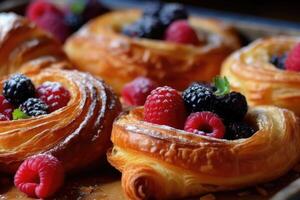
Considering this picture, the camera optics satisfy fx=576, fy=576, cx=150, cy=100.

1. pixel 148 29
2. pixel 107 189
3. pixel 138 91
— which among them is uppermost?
pixel 148 29

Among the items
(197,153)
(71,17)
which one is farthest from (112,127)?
(71,17)

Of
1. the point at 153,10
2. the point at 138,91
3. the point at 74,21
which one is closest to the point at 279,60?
the point at 138,91

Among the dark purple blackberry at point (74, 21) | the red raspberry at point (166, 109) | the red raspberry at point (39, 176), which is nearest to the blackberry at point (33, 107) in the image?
the red raspberry at point (39, 176)

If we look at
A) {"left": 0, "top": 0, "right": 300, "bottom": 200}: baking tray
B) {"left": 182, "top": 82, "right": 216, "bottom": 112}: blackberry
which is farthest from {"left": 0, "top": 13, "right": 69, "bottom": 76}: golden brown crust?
{"left": 182, "top": 82, "right": 216, "bottom": 112}: blackberry

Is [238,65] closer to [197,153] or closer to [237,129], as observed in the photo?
[237,129]

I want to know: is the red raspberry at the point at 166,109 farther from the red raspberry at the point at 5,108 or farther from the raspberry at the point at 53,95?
the red raspberry at the point at 5,108

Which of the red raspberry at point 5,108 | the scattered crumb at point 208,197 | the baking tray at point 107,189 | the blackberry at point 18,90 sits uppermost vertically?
the blackberry at point 18,90

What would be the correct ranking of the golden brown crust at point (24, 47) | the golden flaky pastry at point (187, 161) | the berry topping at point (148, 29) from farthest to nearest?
the berry topping at point (148, 29) → the golden brown crust at point (24, 47) → the golden flaky pastry at point (187, 161)

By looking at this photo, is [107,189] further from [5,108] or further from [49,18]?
[49,18]
